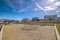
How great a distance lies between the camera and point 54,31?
434 centimetres

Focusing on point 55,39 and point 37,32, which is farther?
point 37,32

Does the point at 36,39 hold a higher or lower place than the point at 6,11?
lower

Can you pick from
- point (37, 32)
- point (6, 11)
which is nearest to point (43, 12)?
point (37, 32)

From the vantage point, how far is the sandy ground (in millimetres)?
4172

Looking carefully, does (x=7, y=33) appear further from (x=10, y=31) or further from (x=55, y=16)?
(x=55, y=16)

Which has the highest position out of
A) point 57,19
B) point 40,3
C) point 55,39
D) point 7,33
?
point 40,3

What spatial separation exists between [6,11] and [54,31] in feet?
6.25


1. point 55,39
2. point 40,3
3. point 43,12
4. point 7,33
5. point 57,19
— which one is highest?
point 40,3

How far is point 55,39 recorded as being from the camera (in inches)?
161

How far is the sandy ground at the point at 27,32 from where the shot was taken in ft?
13.7

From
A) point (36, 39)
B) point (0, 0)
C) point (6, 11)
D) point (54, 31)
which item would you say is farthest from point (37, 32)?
point (0, 0)

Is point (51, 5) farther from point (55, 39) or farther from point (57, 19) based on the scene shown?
point (55, 39)

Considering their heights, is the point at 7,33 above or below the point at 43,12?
below

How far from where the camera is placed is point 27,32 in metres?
4.39
